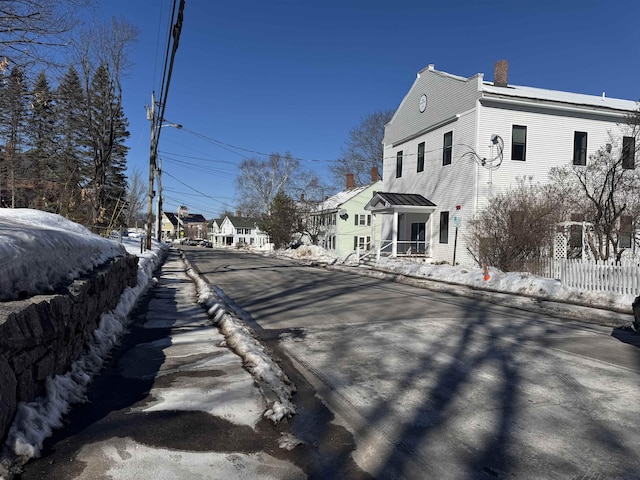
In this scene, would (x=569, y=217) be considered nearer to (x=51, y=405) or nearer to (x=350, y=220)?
(x=51, y=405)

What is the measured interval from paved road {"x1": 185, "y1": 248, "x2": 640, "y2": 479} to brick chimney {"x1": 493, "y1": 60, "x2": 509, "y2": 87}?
61.9 ft

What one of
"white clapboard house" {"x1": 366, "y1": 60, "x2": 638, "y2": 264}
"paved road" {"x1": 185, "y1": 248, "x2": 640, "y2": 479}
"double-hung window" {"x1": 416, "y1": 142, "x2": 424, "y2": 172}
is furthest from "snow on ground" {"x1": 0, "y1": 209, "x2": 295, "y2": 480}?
"double-hung window" {"x1": 416, "y1": 142, "x2": 424, "y2": 172}

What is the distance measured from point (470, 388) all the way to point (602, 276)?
9.55 meters

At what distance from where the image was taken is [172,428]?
363cm

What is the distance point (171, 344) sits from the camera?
21.4 feet

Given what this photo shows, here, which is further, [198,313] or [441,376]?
[198,313]

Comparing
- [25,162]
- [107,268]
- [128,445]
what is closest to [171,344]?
[107,268]

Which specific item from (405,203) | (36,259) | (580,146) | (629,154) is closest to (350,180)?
(405,203)

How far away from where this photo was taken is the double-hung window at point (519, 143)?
22266mm

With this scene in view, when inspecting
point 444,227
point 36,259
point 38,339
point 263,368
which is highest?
point 444,227

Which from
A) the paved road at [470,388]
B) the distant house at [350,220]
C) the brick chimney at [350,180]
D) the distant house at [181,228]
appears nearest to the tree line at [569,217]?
the paved road at [470,388]

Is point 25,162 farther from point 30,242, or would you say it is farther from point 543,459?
point 543,459

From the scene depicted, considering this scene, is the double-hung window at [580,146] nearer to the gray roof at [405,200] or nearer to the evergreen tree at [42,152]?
the gray roof at [405,200]

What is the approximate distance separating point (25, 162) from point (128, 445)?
1005 inches
